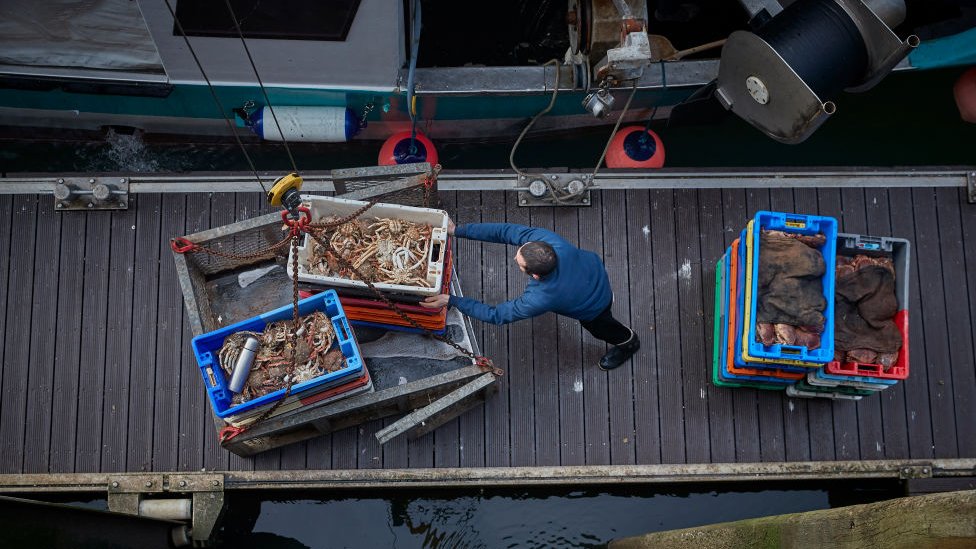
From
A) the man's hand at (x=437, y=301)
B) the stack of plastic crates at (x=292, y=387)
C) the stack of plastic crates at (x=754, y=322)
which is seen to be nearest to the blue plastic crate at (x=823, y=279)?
the stack of plastic crates at (x=754, y=322)

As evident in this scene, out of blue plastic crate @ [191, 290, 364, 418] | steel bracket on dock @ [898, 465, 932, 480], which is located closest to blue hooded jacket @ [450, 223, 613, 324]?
blue plastic crate @ [191, 290, 364, 418]

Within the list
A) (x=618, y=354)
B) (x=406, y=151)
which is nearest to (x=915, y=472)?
(x=618, y=354)

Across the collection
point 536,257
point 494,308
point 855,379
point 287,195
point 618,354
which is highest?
point 287,195

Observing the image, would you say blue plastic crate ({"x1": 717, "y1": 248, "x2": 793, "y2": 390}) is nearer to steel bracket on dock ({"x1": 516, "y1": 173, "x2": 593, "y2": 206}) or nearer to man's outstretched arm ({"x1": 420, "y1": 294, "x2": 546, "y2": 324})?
steel bracket on dock ({"x1": 516, "y1": 173, "x2": 593, "y2": 206})

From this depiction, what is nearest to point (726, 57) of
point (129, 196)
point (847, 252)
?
point (847, 252)

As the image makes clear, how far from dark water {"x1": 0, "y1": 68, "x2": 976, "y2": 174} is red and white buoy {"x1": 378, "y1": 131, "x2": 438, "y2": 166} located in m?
0.75

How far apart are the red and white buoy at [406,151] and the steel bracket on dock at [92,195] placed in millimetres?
2356

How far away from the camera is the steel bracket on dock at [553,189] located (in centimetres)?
630

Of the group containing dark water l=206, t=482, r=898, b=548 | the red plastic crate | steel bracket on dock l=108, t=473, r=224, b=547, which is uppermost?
the red plastic crate

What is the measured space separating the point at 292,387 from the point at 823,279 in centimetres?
380

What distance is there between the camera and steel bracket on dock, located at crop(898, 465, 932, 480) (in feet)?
19.1

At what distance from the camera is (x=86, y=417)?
6.02m

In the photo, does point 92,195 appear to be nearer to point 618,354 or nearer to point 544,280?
point 544,280

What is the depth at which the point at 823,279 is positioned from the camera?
5.34 meters
